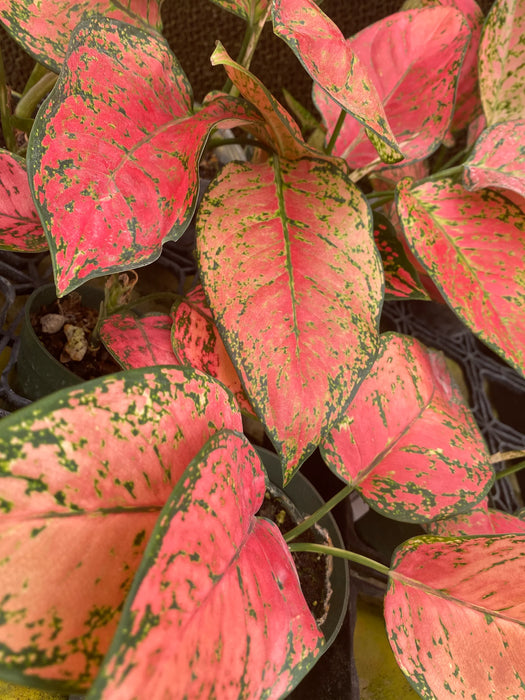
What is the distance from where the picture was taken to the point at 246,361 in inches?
17.3

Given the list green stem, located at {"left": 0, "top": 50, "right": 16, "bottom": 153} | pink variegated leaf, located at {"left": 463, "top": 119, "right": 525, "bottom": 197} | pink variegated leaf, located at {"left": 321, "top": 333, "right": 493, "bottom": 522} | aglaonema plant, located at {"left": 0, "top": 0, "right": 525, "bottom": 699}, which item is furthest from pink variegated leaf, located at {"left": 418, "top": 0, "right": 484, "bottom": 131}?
green stem, located at {"left": 0, "top": 50, "right": 16, "bottom": 153}

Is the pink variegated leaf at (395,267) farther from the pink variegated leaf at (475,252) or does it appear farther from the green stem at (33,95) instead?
the green stem at (33,95)

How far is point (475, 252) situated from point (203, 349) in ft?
1.06

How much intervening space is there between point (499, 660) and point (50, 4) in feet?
2.41

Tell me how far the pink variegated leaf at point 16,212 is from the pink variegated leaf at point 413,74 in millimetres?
388

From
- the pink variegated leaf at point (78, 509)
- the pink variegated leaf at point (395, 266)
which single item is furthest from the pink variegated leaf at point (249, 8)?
the pink variegated leaf at point (78, 509)

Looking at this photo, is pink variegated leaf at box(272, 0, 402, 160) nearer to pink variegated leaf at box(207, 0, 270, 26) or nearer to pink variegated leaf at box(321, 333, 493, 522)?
pink variegated leaf at box(207, 0, 270, 26)

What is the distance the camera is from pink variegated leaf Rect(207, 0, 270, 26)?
0.58m

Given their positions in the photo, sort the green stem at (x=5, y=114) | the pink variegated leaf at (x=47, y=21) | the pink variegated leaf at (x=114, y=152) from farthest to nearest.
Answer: the green stem at (x=5, y=114), the pink variegated leaf at (x=47, y=21), the pink variegated leaf at (x=114, y=152)

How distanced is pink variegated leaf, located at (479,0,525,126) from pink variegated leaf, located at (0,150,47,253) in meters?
0.56

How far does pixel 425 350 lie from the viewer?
0.71 meters

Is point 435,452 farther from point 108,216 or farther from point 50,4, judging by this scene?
point 50,4

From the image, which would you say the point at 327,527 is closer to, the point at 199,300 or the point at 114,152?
the point at 199,300

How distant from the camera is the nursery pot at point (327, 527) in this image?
0.58 m
